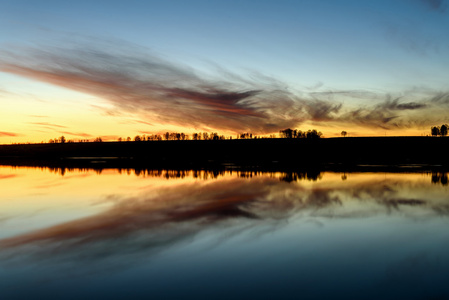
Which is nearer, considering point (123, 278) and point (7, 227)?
point (123, 278)

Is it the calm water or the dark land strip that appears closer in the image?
the calm water

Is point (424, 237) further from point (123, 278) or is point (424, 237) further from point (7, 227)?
point (7, 227)

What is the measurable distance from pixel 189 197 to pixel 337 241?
10.8 metres

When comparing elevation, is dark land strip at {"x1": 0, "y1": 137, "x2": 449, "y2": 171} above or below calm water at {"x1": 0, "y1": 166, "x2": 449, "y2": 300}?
above

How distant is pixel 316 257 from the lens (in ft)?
30.0

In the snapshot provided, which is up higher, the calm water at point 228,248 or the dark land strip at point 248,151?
the dark land strip at point 248,151

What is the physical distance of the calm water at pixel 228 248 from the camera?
23.6 feet

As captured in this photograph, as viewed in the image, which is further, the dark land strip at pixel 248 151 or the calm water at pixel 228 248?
the dark land strip at pixel 248 151

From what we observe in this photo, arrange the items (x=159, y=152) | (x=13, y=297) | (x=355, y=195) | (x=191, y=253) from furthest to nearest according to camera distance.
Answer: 1. (x=159, y=152)
2. (x=355, y=195)
3. (x=191, y=253)
4. (x=13, y=297)

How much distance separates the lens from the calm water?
283 inches

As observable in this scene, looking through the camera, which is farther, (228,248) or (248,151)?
(248,151)

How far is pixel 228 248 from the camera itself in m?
9.93

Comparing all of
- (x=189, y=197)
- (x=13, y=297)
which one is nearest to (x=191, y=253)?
(x=13, y=297)

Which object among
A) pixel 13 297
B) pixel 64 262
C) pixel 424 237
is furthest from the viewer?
pixel 424 237
